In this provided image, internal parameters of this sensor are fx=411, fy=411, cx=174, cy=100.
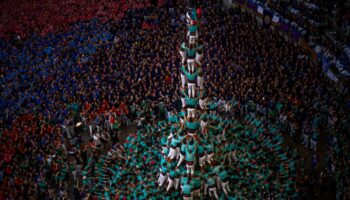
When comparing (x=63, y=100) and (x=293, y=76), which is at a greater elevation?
(x=293, y=76)

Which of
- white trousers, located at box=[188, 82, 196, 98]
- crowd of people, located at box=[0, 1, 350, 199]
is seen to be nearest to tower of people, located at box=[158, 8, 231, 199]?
white trousers, located at box=[188, 82, 196, 98]

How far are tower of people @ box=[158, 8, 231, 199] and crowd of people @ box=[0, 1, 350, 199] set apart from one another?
3.95 ft

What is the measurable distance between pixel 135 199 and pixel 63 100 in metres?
12.2

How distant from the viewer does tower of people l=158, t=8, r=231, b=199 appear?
2203 centimetres

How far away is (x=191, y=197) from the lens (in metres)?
22.6

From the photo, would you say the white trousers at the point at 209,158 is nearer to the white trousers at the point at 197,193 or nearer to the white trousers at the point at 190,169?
the white trousers at the point at 190,169

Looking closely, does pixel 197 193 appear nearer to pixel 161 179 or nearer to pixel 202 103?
pixel 161 179

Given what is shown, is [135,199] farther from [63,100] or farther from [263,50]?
[263,50]

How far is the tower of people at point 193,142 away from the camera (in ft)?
72.3

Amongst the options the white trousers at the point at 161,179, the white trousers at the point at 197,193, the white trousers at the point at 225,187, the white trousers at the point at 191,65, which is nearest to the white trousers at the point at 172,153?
the white trousers at the point at 161,179

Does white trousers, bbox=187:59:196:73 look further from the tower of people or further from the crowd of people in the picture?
the crowd of people

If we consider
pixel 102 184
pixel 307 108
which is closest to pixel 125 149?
pixel 102 184

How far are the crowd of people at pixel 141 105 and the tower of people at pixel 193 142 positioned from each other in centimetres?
120

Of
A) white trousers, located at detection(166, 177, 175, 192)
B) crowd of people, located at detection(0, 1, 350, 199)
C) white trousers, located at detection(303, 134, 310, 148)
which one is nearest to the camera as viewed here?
white trousers, located at detection(166, 177, 175, 192)
